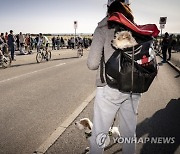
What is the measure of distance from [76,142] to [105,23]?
2552 mm

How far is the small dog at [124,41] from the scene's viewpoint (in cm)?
229

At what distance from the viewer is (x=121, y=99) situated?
8.43ft

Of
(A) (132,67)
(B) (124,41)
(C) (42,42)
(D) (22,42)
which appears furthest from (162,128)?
(D) (22,42)

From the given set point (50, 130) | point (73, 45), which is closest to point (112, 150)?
point (50, 130)

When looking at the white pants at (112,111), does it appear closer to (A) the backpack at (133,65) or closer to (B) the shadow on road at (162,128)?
(A) the backpack at (133,65)

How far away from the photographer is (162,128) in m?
5.14

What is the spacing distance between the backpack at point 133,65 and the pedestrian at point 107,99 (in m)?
0.12

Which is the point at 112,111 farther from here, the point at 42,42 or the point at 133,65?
the point at 42,42

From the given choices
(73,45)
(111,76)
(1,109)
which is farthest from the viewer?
(73,45)

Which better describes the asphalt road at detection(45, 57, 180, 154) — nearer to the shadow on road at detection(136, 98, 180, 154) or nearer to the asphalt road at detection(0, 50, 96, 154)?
the shadow on road at detection(136, 98, 180, 154)

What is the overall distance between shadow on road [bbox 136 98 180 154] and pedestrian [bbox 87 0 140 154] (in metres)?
1.56

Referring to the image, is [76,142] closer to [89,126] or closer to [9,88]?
[89,126]

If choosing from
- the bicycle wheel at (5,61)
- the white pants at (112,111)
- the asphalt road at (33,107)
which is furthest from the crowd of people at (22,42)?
the white pants at (112,111)

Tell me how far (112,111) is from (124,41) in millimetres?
759
